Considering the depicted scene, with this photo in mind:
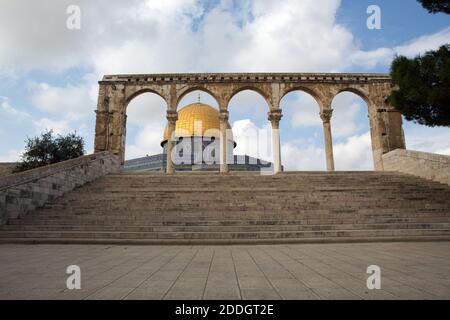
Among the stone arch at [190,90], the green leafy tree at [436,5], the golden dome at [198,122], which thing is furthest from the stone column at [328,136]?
the golden dome at [198,122]

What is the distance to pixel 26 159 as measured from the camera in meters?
19.4

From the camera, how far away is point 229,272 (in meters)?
4.41

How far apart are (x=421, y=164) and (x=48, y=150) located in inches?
942

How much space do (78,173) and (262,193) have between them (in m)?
9.65

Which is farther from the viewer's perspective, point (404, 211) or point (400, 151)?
point (400, 151)

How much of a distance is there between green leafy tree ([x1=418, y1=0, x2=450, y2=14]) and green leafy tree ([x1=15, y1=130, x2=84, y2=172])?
21.8 metres

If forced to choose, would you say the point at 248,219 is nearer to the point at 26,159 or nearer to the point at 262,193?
the point at 262,193

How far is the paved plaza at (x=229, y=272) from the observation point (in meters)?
3.29

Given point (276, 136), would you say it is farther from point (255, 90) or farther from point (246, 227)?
point (246, 227)

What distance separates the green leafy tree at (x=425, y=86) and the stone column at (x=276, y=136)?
355 inches

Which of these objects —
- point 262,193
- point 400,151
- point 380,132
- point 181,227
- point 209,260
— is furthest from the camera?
point 380,132
